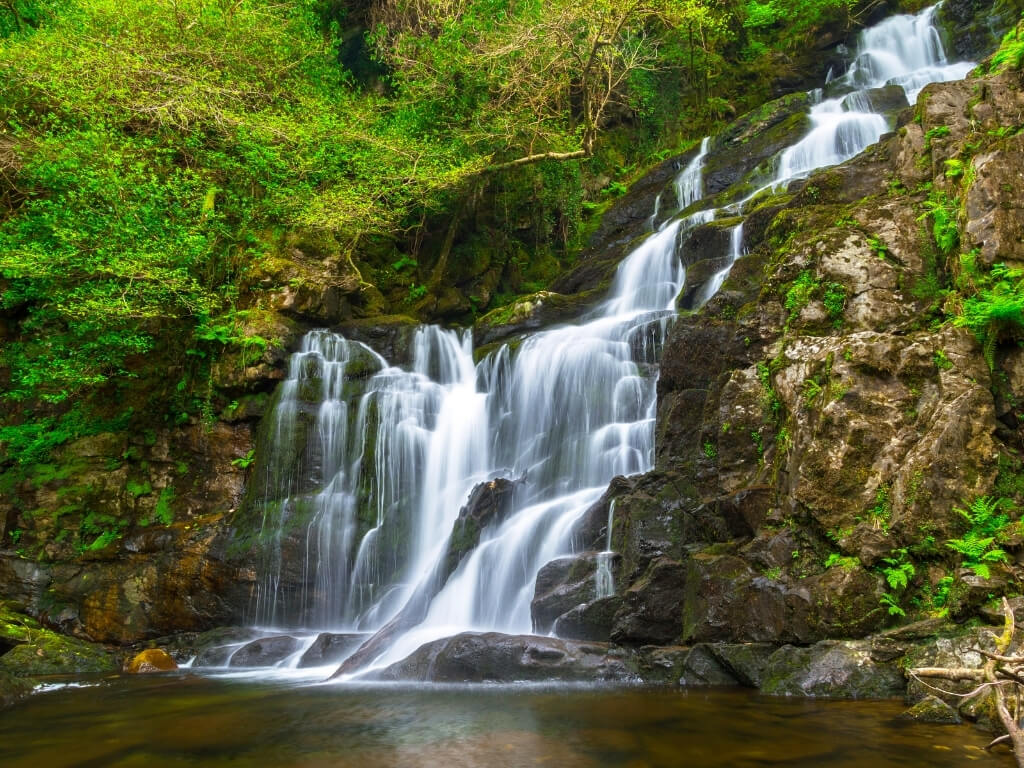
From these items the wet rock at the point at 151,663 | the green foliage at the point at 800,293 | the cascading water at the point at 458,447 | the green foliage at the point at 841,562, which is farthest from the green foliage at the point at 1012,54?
the wet rock at the point at 151,663

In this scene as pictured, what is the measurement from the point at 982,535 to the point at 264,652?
988cm

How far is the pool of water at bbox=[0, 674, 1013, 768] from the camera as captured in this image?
4781 millimetres

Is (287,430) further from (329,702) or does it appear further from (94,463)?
(329,702)

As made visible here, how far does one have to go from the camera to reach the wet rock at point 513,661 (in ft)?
24.8

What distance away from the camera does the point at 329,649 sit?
34.1ft

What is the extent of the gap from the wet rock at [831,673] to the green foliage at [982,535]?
4.10ft

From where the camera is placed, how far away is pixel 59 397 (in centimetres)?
1374

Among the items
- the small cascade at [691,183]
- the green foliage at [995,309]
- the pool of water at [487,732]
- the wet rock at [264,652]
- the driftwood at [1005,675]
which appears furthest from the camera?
the small cascade at [691,183]

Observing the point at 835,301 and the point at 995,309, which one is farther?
the point at 835,301

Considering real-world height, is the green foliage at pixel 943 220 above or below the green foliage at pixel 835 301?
above

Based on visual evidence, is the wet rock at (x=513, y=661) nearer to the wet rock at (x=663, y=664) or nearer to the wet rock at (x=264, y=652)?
the wet rock at (x=663, y=664)

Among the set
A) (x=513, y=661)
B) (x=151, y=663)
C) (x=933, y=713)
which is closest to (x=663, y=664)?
(x=513, y=661)

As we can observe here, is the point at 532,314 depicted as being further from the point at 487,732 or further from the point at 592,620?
the point at 487,732

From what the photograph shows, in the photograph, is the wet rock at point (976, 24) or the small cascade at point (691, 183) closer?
the wet rock at point (976, 24)
